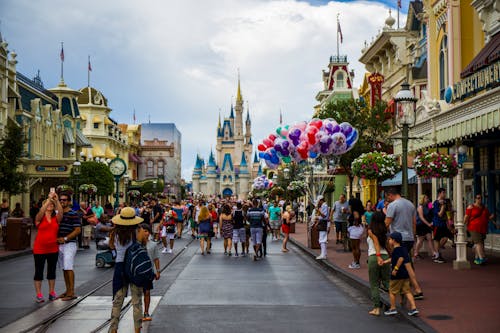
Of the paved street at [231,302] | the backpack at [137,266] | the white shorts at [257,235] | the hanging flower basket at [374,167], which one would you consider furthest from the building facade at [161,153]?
the backpack at [137,266]

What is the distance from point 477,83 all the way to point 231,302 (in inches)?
343

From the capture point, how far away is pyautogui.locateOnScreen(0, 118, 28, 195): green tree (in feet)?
86.5

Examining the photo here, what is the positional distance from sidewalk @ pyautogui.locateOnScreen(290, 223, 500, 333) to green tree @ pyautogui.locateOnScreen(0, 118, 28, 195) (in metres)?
14.1

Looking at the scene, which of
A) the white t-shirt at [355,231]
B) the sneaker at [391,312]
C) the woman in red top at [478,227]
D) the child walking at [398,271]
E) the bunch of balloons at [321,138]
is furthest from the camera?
the bunch of balloons at [321,138]

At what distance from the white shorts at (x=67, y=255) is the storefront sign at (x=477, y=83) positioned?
9.36 meters

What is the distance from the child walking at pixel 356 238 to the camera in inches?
625

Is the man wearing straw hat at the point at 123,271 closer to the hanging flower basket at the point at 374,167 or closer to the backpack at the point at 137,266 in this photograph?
the backpack at the point at 137,266

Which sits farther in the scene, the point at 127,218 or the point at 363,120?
the point at 363,120

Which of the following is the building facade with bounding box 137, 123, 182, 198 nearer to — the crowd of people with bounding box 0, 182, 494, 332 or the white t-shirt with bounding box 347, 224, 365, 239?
the crowd of people with bounding box 0, 182, 494, 332

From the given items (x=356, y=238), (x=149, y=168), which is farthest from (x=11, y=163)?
(x=149, y=168)

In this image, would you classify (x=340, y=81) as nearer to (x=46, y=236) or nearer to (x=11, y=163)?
(x=11, y=163)

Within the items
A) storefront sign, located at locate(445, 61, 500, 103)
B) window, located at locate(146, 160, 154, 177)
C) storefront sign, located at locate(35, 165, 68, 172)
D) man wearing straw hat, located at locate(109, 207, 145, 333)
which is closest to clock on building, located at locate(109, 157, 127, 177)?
storefront sign, located at locate(35, 165, 68, 172)

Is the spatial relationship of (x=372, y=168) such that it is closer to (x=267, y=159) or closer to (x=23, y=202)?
(x=267, y=159)

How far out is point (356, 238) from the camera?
16172 millimetres
